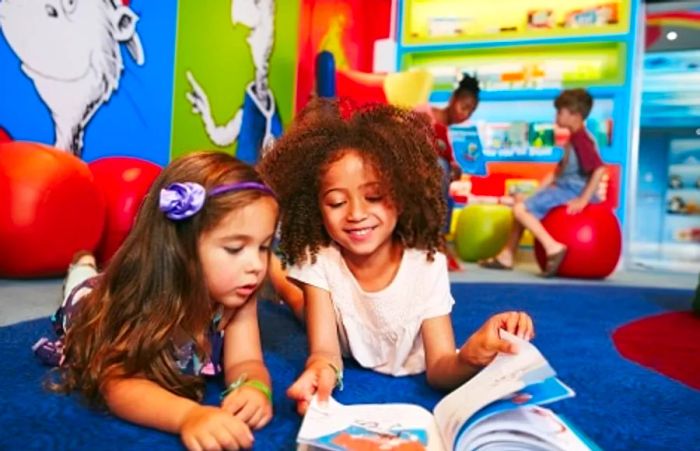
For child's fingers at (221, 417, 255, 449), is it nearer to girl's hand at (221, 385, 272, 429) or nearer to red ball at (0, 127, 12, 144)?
girl's hand at (221, 385, 272, 429)

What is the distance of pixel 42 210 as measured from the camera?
194cm

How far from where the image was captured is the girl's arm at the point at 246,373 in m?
0.81

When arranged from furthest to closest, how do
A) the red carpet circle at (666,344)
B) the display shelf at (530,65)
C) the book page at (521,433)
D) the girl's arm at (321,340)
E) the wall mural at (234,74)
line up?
the display shelf at (530,65) → the wall mural at (234,74) → the red carpet circle at (666,344) → the girl's arm at (321,340) → the book page at (521,433)

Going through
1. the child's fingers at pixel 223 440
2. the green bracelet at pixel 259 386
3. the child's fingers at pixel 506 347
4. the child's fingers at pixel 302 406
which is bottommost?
the child's fingers at pixel 302 406

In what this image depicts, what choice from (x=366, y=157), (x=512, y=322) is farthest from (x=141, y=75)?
(x=512, y=322)

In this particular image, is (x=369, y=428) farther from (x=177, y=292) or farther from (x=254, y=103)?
(x=254, y=103)

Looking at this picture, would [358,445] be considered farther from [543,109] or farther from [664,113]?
[664,113]

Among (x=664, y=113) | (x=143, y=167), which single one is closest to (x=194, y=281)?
(x=143, y=167)

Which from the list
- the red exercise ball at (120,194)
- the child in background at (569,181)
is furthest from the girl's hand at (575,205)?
the red exercise ball at (120,194)

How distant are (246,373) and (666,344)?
3.73ft

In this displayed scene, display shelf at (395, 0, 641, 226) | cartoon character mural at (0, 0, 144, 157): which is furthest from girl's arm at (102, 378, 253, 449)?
display shelf at (395, 0, 641, 226)

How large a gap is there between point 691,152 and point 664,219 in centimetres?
59

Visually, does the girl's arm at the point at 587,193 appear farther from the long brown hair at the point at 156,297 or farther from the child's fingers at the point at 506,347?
the long brown hair at the point at 156,297

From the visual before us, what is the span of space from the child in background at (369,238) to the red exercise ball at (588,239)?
206cm
